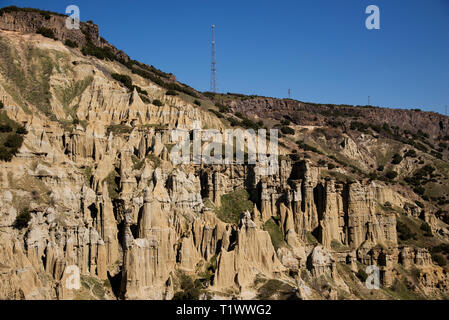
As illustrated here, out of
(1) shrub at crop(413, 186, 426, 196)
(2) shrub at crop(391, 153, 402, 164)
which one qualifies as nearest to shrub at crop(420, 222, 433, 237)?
(1) shrub at crop(413, 186, 426, 196)

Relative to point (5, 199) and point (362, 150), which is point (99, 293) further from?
point (362, 150)

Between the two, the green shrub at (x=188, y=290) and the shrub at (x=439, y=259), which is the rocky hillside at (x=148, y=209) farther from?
the shrub at (x=439, y=259)

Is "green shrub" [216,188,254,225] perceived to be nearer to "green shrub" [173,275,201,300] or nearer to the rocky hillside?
the rocky hillside

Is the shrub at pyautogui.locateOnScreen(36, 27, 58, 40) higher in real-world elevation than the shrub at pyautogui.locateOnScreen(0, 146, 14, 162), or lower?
higher

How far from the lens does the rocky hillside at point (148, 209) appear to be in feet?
177

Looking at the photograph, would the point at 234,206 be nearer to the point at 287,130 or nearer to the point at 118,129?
the point at 118,129

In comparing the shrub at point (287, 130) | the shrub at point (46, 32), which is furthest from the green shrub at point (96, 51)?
the shrub at point (287, 130)

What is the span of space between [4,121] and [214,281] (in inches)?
1236

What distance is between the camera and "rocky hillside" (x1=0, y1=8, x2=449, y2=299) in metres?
54.1

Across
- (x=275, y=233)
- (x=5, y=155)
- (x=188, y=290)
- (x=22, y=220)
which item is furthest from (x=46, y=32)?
(x=188, y=290)

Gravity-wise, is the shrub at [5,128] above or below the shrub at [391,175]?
above

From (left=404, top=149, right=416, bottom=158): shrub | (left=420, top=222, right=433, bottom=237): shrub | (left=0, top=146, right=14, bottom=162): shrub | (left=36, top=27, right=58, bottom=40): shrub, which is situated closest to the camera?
(left=0, top=146, right=14, bottom=162): shrub

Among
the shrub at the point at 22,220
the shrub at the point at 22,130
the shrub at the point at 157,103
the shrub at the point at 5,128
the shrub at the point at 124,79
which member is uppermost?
the shrub at the point at 124,79

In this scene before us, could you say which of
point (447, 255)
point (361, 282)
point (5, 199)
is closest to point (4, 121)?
point (5, 199)
